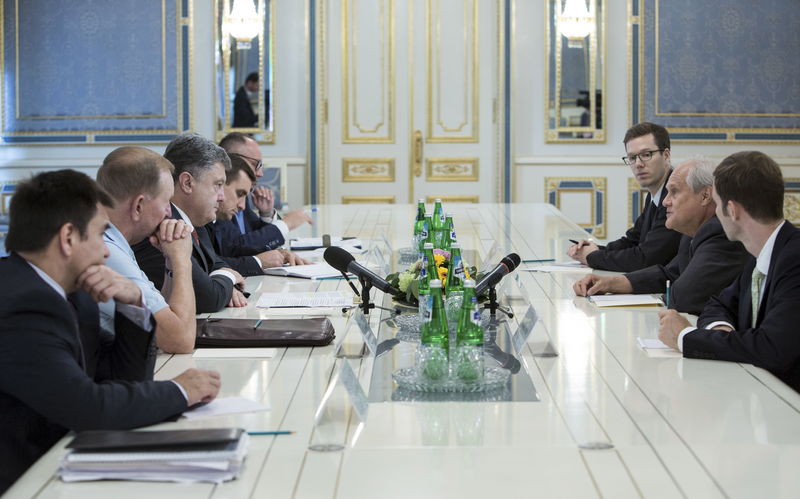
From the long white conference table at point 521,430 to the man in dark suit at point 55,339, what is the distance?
7 cm

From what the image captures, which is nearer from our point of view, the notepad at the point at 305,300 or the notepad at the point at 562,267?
the notepad at the point at 305,300

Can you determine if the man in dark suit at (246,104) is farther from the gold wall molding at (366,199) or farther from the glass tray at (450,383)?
the glass tray at (450,383)

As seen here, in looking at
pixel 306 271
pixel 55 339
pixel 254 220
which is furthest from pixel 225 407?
pixel 254 220

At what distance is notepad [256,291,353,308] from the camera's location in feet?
10.5

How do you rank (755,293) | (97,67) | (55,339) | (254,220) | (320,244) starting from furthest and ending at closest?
(97,67)
(254,220)
(320,244)
(755,293)
(55,339)

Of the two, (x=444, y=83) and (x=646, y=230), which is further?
(x=444, y=83)

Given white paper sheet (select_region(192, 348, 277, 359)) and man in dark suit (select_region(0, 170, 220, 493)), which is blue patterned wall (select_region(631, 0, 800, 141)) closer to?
white paper sheet (select_region(192, 348, 277, 359))

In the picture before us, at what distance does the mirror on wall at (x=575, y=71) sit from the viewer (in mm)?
8391

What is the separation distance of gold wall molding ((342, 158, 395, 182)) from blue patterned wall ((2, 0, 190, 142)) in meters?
1.35

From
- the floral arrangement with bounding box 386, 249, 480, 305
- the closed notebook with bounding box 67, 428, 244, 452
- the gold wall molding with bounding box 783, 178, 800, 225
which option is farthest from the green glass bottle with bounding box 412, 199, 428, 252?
the gold wall molding with bounding box 783, 178, 800, 225

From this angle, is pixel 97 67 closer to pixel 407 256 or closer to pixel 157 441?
pixel 407 256

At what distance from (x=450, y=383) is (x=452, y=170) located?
6.53 metres

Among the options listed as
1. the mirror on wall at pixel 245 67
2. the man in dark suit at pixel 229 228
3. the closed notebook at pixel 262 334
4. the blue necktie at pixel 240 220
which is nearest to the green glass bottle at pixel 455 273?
the closed notebook at pixel 262 334

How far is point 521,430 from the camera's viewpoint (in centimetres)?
184
